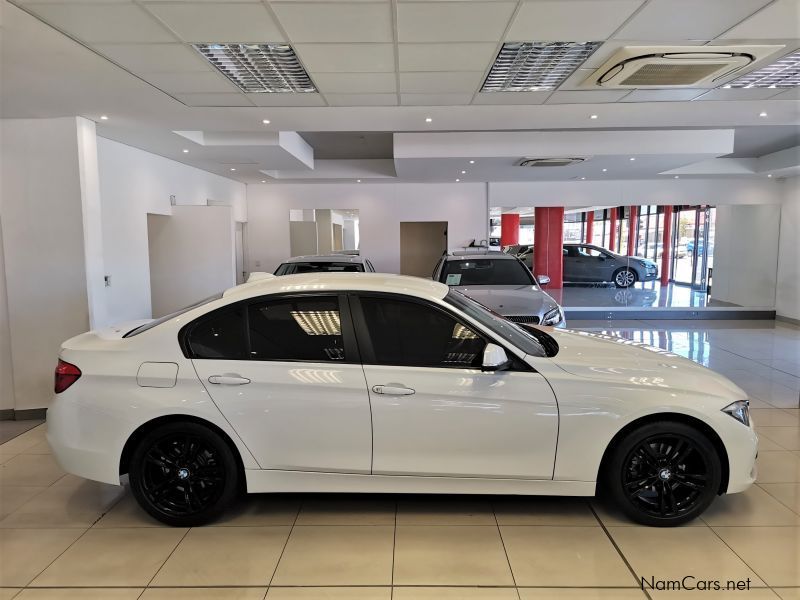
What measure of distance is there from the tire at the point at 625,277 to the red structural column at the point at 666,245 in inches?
29.8

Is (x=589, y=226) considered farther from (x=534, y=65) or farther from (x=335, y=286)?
(x=335, y=286)

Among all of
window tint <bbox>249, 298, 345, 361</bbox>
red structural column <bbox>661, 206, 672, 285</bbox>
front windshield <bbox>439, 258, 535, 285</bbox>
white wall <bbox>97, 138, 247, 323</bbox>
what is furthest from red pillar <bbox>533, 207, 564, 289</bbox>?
window tint <bbox>249, 298, 345, 361</bbox>

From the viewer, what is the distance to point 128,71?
3.99 m

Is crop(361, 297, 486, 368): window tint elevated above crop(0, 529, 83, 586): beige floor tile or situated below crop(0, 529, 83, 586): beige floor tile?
above

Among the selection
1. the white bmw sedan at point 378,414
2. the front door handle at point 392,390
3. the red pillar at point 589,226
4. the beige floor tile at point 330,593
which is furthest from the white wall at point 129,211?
the red pillar at point 589,226

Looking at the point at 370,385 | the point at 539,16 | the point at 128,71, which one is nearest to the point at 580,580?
the point at 370,385

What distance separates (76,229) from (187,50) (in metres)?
2.44

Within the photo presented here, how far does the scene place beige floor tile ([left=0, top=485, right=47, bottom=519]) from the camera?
11.0 ft

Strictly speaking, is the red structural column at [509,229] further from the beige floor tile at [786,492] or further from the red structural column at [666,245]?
the beige floor tile at [786,492]

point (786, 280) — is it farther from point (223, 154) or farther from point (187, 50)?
point (187, 50)

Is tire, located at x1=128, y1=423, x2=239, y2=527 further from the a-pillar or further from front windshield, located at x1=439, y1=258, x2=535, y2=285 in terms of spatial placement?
the a-pillar

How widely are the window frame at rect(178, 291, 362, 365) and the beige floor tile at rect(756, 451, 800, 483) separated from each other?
3.03 m

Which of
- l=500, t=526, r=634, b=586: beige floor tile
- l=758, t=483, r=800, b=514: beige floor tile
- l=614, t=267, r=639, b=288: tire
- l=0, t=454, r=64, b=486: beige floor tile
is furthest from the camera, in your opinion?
l=614, t=267, r=639, b=288: tire

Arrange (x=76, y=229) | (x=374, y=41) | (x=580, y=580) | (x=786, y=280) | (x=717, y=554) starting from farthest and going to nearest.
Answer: (x=786, y=280)
(x=76, y=229)
(x=374, y=41)
(x=717, y=554)
(x=580, y=580)
